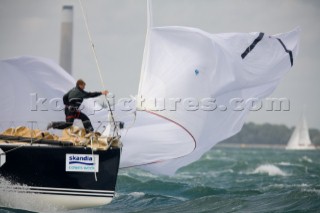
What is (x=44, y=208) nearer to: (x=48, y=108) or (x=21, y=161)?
(x=21, y=161)

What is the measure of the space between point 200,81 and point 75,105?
254cm

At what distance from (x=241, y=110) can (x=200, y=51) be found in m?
1.84

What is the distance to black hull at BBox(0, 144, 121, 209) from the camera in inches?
714

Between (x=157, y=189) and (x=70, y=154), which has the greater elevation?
(x=70, y=154)

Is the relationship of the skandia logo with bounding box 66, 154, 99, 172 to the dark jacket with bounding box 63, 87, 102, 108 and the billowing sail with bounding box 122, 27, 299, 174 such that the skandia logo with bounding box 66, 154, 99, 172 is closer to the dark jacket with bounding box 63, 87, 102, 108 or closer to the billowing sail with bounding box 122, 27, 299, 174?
the dark jacket with bounding box 63, 87, 102, 108

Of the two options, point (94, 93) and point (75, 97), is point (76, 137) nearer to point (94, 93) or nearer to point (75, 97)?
point (75, 97)

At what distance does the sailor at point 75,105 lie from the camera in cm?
1842

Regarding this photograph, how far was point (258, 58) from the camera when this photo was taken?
20562mm

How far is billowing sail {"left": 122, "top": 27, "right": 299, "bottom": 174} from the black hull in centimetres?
141

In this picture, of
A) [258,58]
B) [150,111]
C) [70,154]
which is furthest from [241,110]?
[70,154]

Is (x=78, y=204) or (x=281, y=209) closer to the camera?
(x=78, y=204)

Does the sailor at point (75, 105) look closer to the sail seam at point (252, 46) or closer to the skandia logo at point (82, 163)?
the skandia logo at point (82, 163)

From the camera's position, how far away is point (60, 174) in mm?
18188

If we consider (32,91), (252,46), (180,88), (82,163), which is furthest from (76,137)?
(252,46)
